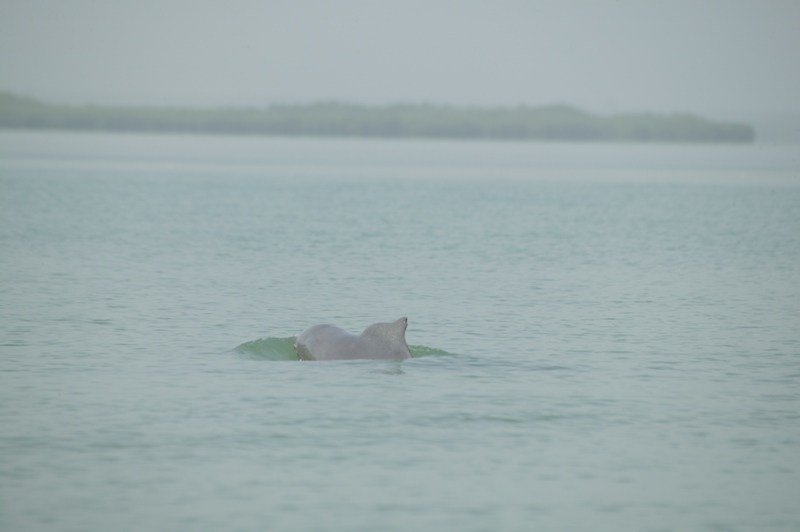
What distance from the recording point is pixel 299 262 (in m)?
40.5

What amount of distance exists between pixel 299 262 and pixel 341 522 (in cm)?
2684

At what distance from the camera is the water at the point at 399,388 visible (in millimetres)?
14742

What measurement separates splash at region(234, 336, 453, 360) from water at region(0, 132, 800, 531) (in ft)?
0.21

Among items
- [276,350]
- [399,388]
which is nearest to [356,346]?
[276,350]

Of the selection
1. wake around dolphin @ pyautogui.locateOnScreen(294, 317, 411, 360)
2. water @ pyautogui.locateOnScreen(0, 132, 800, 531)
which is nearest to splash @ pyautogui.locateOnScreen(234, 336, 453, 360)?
water @ pyautogui.locateOnScreen(0, 132, 800, 531)

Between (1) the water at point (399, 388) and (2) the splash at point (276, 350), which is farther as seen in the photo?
(2) the splash at point (276, 350)

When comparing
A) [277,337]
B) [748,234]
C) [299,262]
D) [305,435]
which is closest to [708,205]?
[748,234]

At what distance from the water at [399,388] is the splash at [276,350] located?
0.06 metres

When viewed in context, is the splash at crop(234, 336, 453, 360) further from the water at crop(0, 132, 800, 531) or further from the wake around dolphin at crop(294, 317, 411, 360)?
the wake around dolphin at crop(294, 317, 411, 360)

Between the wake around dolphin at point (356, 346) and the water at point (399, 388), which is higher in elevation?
the wake around dolphin at point (356, 346)

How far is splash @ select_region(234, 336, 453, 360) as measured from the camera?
22938 millimetres

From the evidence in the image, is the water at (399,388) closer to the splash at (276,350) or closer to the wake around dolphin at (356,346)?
the splash at (276,350)

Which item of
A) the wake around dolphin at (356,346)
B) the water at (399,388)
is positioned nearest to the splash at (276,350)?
the water at (399,388)

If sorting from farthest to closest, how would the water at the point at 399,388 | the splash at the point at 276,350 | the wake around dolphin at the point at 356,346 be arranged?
1. the splash at the point at 276,350
2. the wake around dolphin at the point at 356,346
3. the water at the point at 399,388
